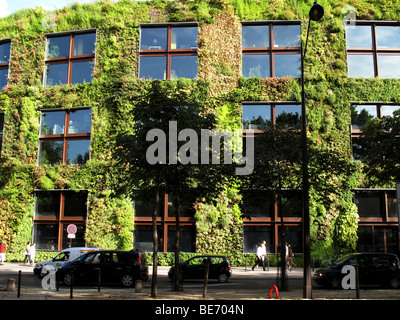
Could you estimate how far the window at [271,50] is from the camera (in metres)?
27.5

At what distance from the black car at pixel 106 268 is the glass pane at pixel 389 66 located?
69.4ft

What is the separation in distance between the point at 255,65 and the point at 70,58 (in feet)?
44.4

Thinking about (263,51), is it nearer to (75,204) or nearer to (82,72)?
(82,72)

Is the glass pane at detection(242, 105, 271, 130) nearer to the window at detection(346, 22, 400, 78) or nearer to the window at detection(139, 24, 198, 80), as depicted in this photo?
the window at detection(139, 24, 198, 80)

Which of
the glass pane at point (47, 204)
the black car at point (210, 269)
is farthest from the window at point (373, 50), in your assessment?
the glass pane at point (47, 204)

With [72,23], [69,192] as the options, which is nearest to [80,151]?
[69,192]

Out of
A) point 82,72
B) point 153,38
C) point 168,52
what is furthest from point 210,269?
point 82,72

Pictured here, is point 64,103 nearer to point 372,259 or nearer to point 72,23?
point 72,23

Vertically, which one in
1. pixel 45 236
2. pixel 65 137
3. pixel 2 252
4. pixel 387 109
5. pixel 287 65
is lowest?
pixel 2 252

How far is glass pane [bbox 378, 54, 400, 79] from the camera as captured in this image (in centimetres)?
2742

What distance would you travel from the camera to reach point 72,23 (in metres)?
29.4

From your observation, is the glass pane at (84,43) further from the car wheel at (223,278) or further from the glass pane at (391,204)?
the glass pane at (391,204)

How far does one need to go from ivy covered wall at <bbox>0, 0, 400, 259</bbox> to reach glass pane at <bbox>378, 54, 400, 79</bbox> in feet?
3.57

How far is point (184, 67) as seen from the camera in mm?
27828
